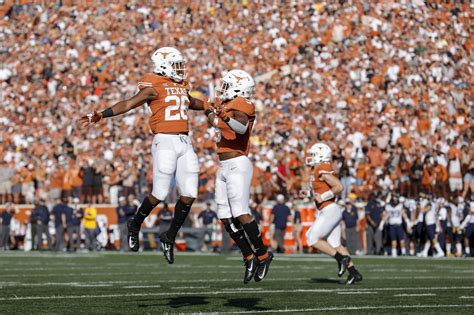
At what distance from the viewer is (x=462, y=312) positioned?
9.97m

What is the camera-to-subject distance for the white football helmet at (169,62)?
10.7m

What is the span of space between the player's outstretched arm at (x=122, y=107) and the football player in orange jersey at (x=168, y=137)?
0.01 meters

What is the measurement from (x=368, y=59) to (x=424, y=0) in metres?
3.23

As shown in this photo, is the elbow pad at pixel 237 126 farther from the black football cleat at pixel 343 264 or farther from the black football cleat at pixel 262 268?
the black football cleat at pixel 343 264

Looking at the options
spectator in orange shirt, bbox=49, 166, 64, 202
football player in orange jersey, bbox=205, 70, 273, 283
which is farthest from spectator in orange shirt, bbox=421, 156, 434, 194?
football player in orange jersey, bbox=205, 70, 273, 283

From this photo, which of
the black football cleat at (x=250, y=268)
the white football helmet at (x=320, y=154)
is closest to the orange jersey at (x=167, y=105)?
the black football cleat at (x=250, y=268)

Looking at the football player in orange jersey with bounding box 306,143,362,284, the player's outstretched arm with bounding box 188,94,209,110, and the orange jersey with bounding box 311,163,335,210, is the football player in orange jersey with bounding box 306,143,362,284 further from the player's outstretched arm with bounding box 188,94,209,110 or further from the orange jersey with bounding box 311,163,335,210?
the player's outstretched arm with bounding box 188,94,209,110

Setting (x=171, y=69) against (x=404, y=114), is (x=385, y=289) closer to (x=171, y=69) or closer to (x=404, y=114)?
(x=171, y=69)

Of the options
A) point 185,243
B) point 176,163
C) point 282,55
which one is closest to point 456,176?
point 185,243

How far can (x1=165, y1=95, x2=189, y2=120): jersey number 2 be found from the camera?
10.7 meters

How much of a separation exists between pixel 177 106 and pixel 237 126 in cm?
63

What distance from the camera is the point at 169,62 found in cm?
1075

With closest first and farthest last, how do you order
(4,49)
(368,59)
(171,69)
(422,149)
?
(171,69)
(422,149)
(368,59)
(4,49)

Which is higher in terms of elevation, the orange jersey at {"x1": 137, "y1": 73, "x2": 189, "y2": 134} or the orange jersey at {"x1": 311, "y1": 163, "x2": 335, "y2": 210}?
the orange jersey at {"x1": 137, "y1": 73, "x2": 189, "y2": 134}
